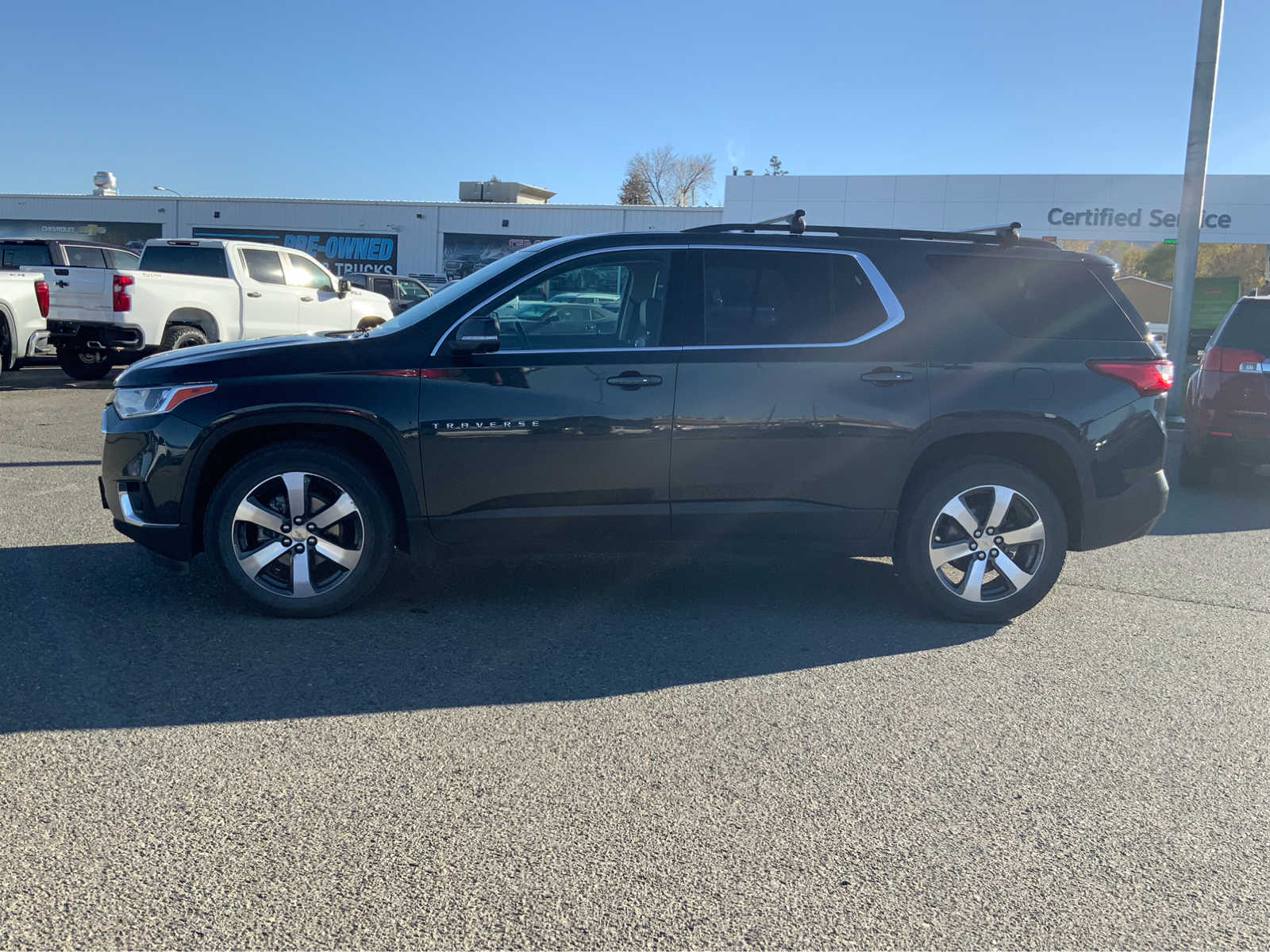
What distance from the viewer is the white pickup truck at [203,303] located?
14.5 m

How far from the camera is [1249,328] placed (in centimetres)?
918

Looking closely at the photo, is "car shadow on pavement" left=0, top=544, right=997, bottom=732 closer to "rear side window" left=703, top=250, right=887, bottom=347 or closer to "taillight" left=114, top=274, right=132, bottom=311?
"rear side window" left=703, top=250, right=887, bottom=347

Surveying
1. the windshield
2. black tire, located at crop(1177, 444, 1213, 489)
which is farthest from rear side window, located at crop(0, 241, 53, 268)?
black tire, located at crop(1177, 444, 1213, 489)

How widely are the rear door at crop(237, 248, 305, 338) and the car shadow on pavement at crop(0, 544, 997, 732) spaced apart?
989 cm

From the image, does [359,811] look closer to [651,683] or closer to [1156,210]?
[651,683]

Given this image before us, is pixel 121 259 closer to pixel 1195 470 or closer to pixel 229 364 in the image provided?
pixel 229 364

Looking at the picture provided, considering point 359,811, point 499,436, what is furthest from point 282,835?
point 499,436

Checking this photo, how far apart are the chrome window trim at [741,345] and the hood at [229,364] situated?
61 cm

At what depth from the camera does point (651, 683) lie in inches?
177

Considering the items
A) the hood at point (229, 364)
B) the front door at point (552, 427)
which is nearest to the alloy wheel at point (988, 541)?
the front door at point (552, 427)

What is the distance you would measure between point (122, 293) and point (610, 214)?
31.9 m

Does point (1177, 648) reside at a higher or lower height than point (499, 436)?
lower

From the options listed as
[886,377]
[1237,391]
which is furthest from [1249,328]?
[886,377]

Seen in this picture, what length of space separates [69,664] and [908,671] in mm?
3552
